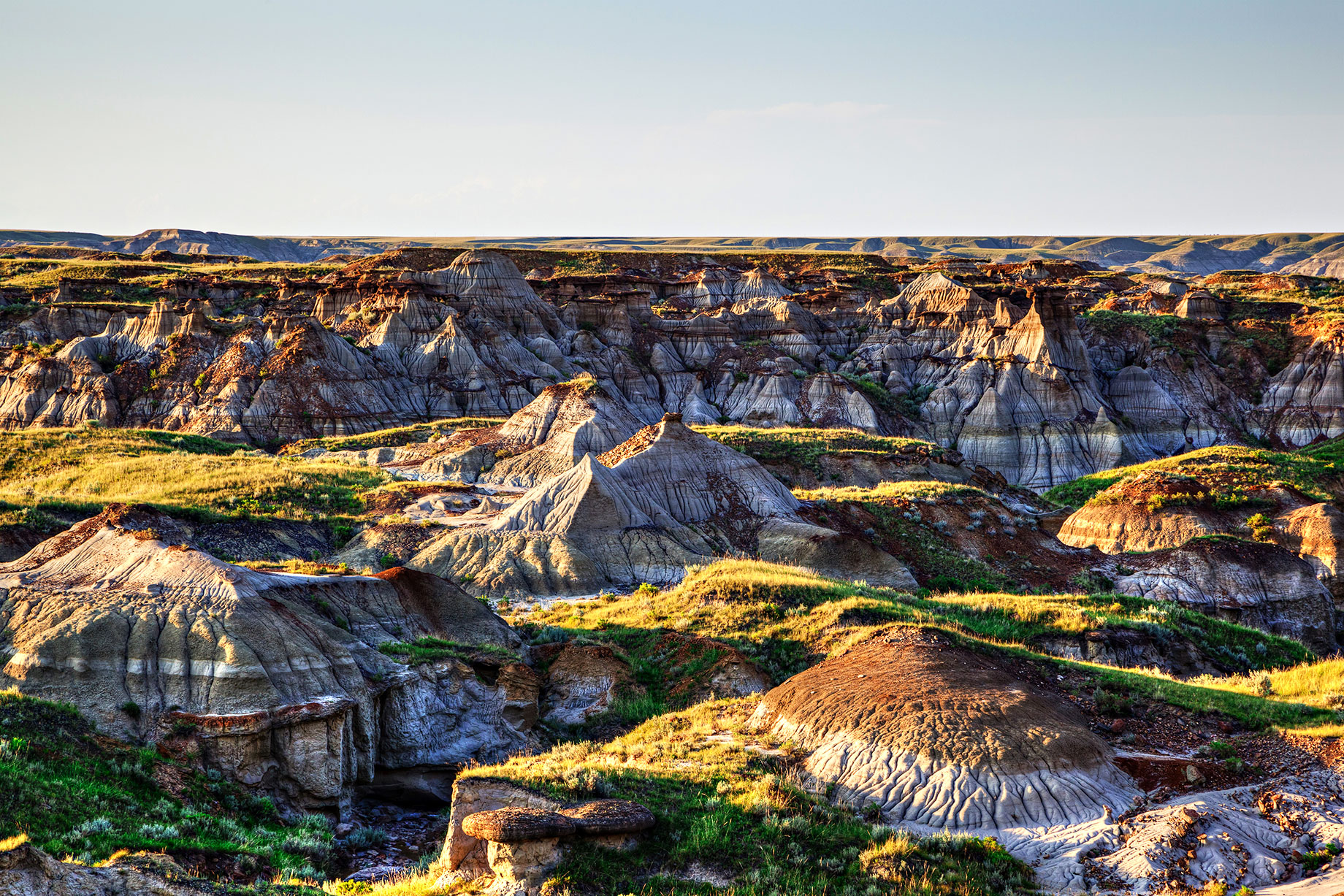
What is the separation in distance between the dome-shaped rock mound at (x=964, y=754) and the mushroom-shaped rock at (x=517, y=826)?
15.2ft

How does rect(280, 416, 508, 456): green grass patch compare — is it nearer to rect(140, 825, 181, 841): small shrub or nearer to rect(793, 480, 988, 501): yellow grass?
rect(793, 480, 988, 501): yellow grass

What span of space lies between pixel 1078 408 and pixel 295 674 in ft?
250

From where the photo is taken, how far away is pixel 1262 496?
46562 mm

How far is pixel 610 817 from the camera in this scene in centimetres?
1459

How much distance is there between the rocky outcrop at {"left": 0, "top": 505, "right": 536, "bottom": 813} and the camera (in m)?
19.7

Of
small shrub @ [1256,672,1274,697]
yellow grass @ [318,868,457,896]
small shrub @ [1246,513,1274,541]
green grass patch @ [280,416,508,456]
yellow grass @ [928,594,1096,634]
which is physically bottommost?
green grass patch @ [280,416,508,456]

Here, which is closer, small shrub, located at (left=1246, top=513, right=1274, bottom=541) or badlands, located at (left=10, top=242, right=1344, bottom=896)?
badlands, located at (left=10, top=242, right=1344, bottom=896)

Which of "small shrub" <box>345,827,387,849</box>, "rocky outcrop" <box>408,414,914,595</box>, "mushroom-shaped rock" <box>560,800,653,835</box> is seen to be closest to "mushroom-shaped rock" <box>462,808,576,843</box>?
"mushroom-shaped rock" <box>560,800,653,835</box>

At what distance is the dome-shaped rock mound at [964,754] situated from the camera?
15.3 meters

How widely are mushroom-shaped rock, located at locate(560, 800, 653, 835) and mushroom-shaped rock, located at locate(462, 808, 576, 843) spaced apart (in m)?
0.20

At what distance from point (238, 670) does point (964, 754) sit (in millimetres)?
12949

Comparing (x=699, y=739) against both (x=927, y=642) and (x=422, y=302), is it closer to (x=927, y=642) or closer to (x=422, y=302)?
(x=927, y=642)

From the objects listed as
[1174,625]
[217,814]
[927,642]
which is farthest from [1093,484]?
[217,814]

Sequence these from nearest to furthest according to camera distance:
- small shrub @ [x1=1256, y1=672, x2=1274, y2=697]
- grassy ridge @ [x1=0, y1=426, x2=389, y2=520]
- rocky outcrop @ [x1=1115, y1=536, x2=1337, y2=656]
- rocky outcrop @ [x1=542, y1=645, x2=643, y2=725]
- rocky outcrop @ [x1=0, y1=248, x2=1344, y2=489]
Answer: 1. small shrub @ [x1=1256, y1=672, x2=1274, y2=697]
2. rocky outcrop @ [x1=542, y1=645, x2=643, y2=725]
3. rocky outcrop @ [x1=1115, y1=536, x2=1337, y2=656]
4. grassy ridge @ [x1=0, y1=426, x2=389, y2=520]
5. rocky outcrop @ [x1=0, y1=248, x2=1344, y2=489]
